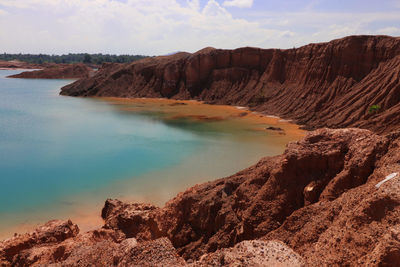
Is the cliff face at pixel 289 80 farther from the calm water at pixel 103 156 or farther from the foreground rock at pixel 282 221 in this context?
the foreground rock at pixel 282 221

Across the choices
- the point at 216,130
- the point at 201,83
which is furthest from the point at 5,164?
the point at 201,83

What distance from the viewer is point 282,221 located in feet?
29.1

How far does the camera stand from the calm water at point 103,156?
60.6ft

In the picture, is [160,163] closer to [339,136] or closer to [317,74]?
[339,136]

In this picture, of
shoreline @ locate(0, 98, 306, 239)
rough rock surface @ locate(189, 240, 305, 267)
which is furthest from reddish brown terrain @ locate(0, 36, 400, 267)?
shoreline @ locate(0, 98, 306, 239)

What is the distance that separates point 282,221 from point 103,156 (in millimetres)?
19624

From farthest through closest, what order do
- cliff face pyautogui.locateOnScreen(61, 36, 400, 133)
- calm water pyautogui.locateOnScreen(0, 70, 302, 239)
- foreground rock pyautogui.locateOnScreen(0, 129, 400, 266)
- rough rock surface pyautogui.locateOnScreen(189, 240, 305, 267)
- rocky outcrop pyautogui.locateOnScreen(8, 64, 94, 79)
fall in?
1. rocky outcrop pyautogui.locateOnScreen(8, 64, 94, 79)
2. cliff face pyautogui.locateOnScreen(61, 36, 400, 133)
3. calm water pyautogui.locateOnScreen(0, 70, 302, 239)
4. foreground rock pyautogui.locateOnScreen(0, 129, 400, 266)
5. rough rock surface pyautogui.locateOnScreen(189, 240, 305, 267)

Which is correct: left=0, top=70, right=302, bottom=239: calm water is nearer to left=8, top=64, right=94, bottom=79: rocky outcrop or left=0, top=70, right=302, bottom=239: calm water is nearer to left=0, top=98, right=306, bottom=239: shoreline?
left=0, top=98, right=306, bottom=239: shoreline

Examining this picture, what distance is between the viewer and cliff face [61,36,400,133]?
121ft

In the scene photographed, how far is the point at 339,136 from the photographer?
32.0 ft

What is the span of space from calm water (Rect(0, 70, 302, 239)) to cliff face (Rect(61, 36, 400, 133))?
1052cm

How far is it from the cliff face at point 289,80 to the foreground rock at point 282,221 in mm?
24993

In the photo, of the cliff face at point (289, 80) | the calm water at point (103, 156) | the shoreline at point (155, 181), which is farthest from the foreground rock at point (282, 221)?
the cliff face at point (289, 80)

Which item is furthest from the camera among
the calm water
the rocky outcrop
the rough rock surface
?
the rocky outcrop
